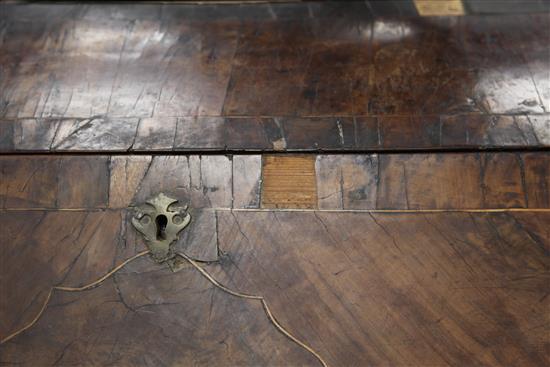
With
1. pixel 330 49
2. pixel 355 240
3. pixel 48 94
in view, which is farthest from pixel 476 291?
pixel 48 94

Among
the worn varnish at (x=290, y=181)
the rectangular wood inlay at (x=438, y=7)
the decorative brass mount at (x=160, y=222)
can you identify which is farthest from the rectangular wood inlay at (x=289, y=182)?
the rectangular wood inlay at (x=438, y=7)

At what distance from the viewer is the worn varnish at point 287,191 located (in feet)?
3.45

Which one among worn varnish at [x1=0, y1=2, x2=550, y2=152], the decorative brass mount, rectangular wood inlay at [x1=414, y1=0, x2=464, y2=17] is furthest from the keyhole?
rectangular wood inlay at [x1=414, y1=0, x2=464, y2=17]

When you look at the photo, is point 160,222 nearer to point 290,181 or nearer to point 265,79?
point 290,181

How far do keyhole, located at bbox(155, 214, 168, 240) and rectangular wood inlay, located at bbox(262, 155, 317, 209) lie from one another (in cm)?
23

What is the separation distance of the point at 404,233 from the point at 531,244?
0.89 feet

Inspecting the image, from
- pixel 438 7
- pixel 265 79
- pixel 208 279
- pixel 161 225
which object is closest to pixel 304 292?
pixel 208 279

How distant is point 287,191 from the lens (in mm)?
1169

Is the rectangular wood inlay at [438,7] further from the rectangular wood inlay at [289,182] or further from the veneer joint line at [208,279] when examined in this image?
the veneer joint line at [208,279]

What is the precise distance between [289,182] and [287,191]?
0.9 inches

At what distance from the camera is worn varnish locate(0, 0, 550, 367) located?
1.05m

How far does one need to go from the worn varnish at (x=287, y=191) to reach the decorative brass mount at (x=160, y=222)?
0.02 m

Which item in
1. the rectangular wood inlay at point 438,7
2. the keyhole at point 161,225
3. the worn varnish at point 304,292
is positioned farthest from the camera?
the rectangular wood inlay at point 438,7

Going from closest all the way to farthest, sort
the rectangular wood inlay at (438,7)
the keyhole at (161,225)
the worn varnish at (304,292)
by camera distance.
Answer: the worn varnish at (304,292) < the keyhole at (161,225) < the rectangular wood inlay at (438,7)
